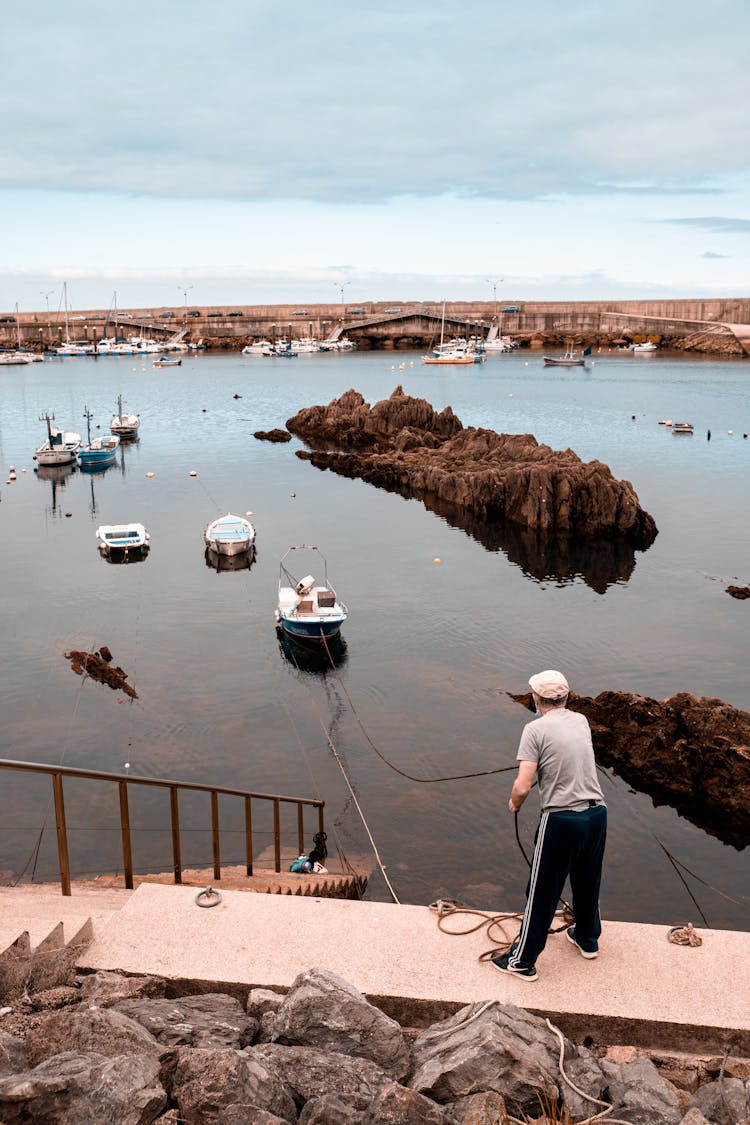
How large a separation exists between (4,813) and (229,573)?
20.2 m

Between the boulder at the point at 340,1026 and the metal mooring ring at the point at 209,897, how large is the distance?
5.60ft

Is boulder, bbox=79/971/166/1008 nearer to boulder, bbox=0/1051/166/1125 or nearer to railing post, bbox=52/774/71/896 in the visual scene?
boulder, bbox=0/1051/166/1125

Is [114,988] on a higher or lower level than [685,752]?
higher

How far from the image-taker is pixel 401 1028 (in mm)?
6445

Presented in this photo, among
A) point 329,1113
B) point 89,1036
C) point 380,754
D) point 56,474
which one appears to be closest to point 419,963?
point 329,1113

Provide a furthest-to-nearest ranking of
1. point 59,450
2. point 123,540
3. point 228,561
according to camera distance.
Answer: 1. point 59,450
2. point 123,540
3. point 228,561

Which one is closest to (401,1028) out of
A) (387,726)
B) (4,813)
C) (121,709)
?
(4,813)

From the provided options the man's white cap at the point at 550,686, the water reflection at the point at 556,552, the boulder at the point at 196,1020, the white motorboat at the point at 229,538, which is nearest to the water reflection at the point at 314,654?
the white motorboat at the point at 229,538

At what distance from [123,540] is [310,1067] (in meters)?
38.5

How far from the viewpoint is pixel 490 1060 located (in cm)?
574

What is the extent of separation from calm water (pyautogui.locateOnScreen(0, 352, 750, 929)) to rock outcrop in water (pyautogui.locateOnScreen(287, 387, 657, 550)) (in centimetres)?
279

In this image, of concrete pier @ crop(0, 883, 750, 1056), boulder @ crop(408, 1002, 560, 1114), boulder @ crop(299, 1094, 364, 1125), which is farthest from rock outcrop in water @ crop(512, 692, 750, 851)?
boulder @ crop(299, 1094, 364, 1125)

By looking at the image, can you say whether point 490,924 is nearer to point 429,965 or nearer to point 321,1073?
point 429,965

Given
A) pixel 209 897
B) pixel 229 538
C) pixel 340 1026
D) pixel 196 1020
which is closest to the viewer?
pixel 340 1026
